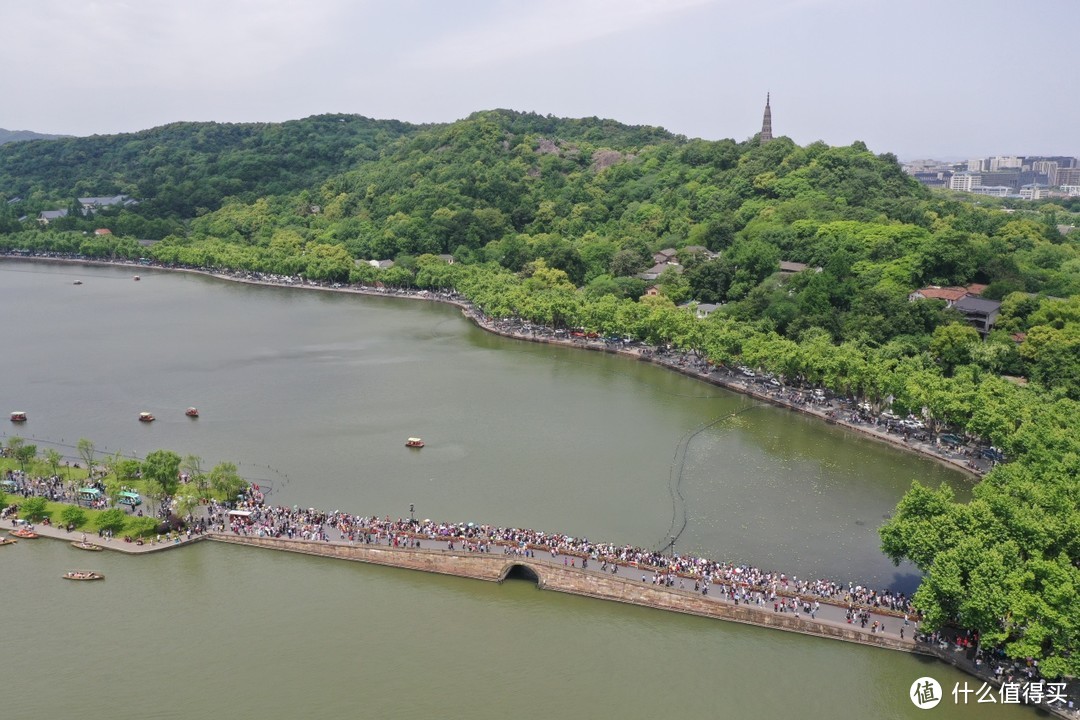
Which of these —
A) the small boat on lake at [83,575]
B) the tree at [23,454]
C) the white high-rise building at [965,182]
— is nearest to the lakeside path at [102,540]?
the small boat on lake at [83,575]

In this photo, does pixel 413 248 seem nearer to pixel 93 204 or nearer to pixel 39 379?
pixel 39 379

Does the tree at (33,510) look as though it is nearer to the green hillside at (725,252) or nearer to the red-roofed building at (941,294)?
the green hillside at (725,252)

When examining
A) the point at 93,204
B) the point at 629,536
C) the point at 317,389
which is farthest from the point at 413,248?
the point at 629,536

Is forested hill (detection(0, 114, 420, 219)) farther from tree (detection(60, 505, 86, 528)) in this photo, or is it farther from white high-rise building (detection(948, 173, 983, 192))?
white high-rise building (detection(948, 173, 983, 192))

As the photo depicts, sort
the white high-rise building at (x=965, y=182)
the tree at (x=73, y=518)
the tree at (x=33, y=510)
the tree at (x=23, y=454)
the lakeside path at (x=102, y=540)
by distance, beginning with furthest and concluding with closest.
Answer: the white high-rise building at (x=965, y=182) < the tree at (x=23, y=454) < the tree at (x=33, y=510) < the tree at (x=73, y=518) < the lakeside path at (x=102, y=540)

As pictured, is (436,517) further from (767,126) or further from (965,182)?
(965,182)

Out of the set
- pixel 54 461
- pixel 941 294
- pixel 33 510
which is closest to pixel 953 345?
pixel 941 294
